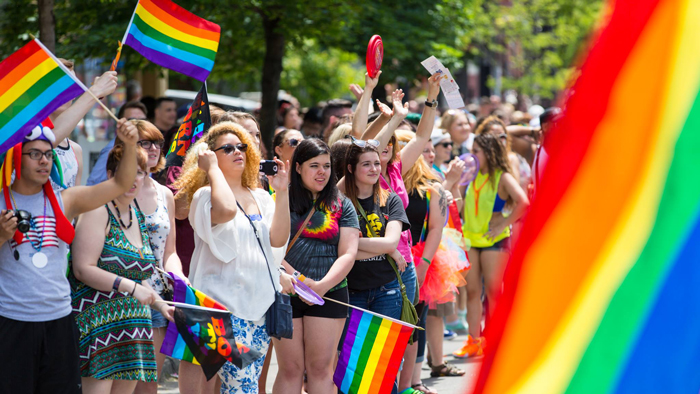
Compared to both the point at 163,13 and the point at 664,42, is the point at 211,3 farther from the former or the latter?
the point at 664,42

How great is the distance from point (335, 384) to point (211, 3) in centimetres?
453

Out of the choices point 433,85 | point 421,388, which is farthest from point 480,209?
point 433,85

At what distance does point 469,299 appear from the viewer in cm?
806

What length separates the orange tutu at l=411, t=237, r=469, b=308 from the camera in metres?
6.45

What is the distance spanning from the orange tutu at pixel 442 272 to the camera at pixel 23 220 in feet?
10.4

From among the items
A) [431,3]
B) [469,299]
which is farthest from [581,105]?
[431,3]

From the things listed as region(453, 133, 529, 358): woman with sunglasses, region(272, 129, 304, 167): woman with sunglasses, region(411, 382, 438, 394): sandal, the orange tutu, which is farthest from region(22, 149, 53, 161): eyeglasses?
region(453, 133, 529, 358): woman with sunglasses

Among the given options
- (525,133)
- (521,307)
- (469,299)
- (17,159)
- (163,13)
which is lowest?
(469,299)

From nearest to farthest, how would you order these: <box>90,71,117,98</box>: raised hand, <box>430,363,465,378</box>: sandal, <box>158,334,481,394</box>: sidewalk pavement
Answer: <box>90,71,117,98</box>: raised hand → <box>158,334,481,394</box>: sidewalk pavement → <box>430,363,465,378</box>: sandal

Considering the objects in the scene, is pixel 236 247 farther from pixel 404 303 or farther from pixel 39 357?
pixel 404 303

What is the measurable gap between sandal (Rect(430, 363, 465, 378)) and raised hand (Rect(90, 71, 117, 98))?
162 inches

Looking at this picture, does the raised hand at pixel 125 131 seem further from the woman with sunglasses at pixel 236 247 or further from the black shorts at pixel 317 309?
the black shorts at pixel 317 309

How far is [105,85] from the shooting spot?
4238 mm

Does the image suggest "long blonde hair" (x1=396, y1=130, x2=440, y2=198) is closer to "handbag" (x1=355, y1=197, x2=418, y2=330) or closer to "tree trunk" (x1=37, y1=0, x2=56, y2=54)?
"handbag" (x1=355, y1=197, x2=418, y2=330)
